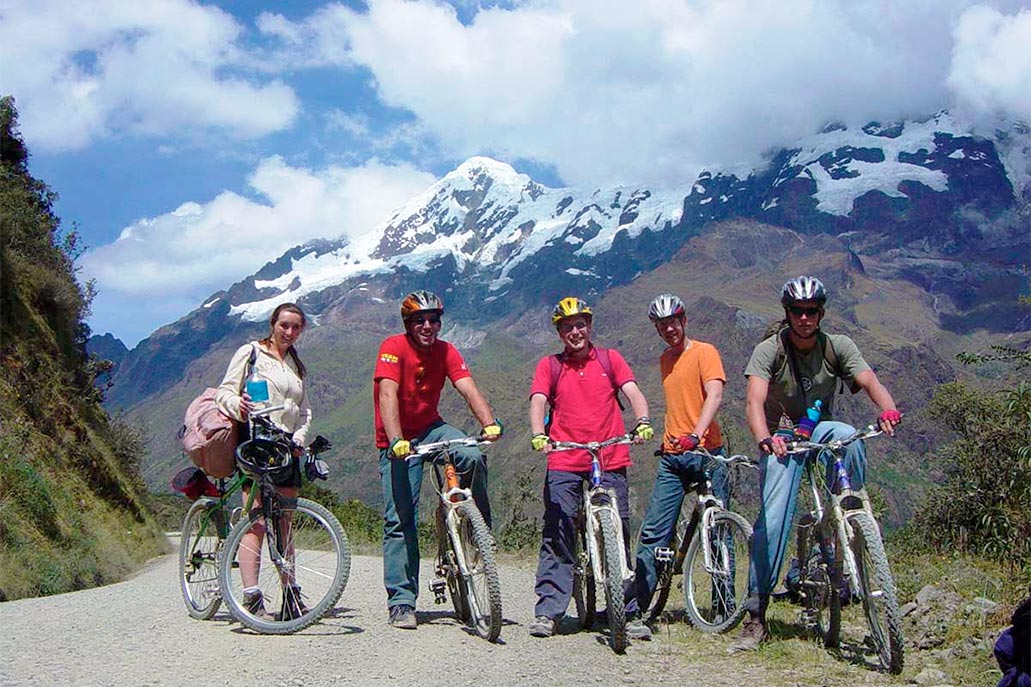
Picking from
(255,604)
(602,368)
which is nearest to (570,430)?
(602,368)

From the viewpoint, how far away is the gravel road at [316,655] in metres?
5.38

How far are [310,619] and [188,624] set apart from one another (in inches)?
47.2

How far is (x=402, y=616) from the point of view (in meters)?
6.95

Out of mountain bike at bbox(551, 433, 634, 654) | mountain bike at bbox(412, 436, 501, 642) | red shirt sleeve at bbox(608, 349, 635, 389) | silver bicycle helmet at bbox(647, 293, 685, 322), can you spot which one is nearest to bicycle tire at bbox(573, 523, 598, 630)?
mountain bike at bbox(551, 433, 634, 654)

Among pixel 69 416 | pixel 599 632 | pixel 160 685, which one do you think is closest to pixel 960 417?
pixel 69 416

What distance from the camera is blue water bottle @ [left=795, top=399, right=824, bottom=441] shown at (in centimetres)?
634

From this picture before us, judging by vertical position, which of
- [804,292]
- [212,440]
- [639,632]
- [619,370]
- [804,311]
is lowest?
[639,632]

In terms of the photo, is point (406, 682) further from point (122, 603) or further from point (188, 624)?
point (122, 603)

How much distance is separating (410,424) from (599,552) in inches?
66.1

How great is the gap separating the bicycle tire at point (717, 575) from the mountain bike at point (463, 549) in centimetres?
147

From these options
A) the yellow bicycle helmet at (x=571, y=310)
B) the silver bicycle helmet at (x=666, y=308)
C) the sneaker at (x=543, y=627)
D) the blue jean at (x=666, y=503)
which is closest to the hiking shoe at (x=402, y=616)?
the sneaker at (x=543, y=627)

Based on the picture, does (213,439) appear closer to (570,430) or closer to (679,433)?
(570,430)

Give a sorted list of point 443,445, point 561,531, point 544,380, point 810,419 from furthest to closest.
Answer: point 544,380 < point 561,531 < point 443,445 < point 810,419

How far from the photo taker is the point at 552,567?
6977 millimetres
